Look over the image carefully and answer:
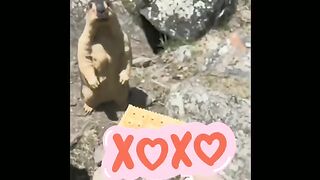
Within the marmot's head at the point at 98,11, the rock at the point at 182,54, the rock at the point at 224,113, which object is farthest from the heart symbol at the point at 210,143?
the marmot's head at the point at 98,11

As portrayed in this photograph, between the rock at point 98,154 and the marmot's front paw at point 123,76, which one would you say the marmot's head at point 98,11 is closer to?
the marmot's front paw at point 123,76

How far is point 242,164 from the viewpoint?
175 centimetres

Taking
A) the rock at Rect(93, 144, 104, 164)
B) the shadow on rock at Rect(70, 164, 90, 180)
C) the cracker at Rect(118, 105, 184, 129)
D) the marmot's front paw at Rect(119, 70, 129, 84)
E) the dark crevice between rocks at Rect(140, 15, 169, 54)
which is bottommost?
the shadow on rock at Rect(70, 164, 90, 180)

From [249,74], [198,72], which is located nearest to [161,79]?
[198,72]

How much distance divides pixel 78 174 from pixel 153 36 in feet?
1.21

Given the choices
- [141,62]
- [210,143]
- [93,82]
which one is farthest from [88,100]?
[210,143]

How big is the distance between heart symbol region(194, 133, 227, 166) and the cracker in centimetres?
6

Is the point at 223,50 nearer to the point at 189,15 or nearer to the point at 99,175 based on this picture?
the point at 189,15

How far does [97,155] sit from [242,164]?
1.10ft

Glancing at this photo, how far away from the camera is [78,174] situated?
1764mm

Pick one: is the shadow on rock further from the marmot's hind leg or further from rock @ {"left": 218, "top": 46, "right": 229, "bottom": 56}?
rock @ {"left": 218, "top": 46, "right": 229, "bottom": 56}

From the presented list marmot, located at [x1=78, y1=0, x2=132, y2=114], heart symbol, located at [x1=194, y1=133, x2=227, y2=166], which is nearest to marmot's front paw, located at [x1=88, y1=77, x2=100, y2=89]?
marmot, located at [x1=78, y1=0, x2=132, y2=114]

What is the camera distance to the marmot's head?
1735 mm

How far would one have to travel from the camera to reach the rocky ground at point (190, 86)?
1749mm
